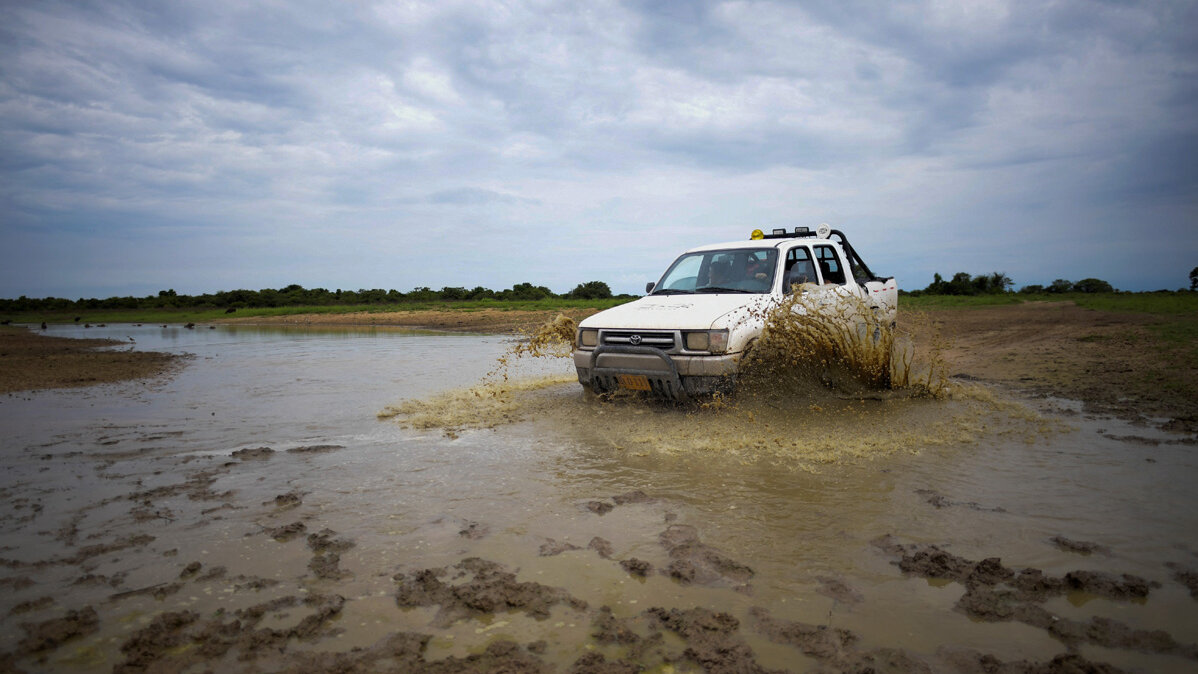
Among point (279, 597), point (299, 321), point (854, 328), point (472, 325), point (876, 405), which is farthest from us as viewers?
point (299, 321)

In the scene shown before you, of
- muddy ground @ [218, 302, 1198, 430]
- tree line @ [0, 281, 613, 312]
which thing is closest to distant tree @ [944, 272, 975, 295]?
muddy ground @ [218, 302, 1198, 430]

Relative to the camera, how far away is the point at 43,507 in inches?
167

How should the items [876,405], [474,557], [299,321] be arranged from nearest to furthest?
[474,557]
[876,405]
[299,321]

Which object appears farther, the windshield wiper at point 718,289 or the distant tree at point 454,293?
the distant tree at point 454,293

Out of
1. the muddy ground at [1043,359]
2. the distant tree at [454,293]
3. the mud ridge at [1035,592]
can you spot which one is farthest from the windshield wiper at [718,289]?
the distant tree at [454,293]

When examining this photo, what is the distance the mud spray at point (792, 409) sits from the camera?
571 centimetres

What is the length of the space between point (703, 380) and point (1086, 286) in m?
37.3

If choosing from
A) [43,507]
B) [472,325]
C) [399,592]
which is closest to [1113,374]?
[399,592]

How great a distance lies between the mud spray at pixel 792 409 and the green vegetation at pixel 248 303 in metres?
31.7

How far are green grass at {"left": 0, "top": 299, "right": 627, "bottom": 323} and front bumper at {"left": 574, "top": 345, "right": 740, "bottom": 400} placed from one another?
2284 cm

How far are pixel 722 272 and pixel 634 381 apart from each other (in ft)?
7.01

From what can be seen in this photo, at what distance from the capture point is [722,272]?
798 cm

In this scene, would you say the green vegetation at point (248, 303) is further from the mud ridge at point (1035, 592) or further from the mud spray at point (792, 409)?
the mud ridge at point (1035, 592)

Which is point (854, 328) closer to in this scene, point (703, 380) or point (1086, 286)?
point (703, 380)
